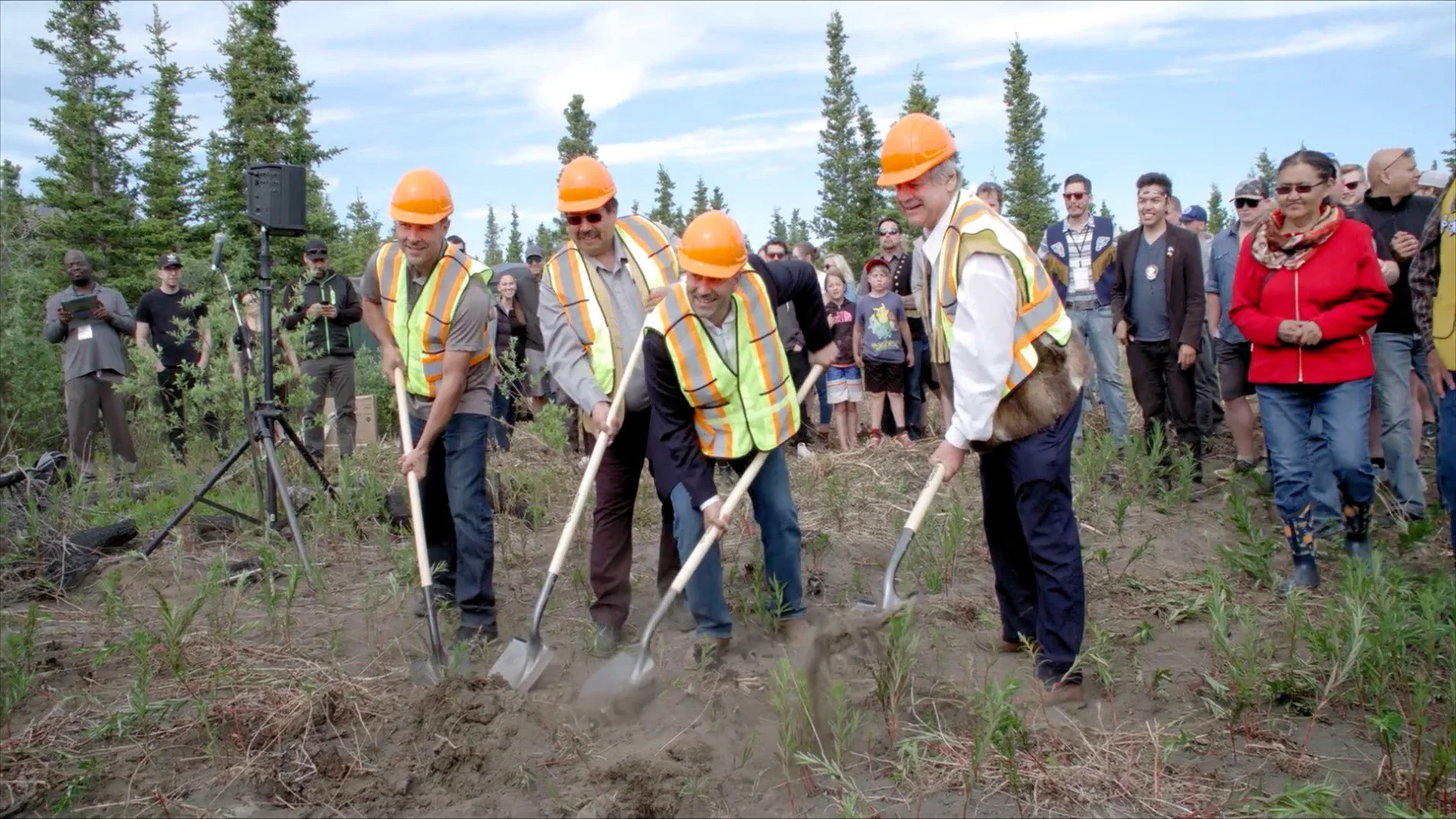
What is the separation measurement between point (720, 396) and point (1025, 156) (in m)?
37.7

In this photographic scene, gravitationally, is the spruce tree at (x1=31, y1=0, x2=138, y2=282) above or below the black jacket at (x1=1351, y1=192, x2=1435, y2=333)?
above

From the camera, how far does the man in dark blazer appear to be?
6410mm

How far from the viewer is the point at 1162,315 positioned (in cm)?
648

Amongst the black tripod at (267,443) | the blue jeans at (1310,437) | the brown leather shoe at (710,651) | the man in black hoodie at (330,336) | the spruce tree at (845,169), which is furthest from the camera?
the spruce tree at (845,169)

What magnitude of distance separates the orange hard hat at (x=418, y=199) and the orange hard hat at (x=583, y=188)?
0.51m

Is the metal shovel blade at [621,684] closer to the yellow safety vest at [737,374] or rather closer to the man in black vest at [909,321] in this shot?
the yellow safety vest at [737,374]

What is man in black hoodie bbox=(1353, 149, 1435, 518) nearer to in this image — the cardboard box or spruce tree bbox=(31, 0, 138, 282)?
the cardboard box

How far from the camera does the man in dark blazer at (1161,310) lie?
21.0ft

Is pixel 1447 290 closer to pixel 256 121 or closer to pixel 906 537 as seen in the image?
pixel 906 537

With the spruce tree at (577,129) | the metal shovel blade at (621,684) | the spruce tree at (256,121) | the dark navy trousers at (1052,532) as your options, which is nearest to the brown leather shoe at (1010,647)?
the dark navy trousers at (1052,532)

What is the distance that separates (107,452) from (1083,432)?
26.0 ft

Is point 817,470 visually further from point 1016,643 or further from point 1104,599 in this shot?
point 1016,643

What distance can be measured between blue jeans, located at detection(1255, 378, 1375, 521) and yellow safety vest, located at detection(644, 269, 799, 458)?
228 centimetres

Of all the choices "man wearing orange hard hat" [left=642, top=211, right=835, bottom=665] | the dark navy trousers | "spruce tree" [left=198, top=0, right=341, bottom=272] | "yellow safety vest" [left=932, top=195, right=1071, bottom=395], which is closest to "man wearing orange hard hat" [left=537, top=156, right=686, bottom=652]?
"man wearing orange hard hat" [left=642, top=211, right=835, bottom=665]
